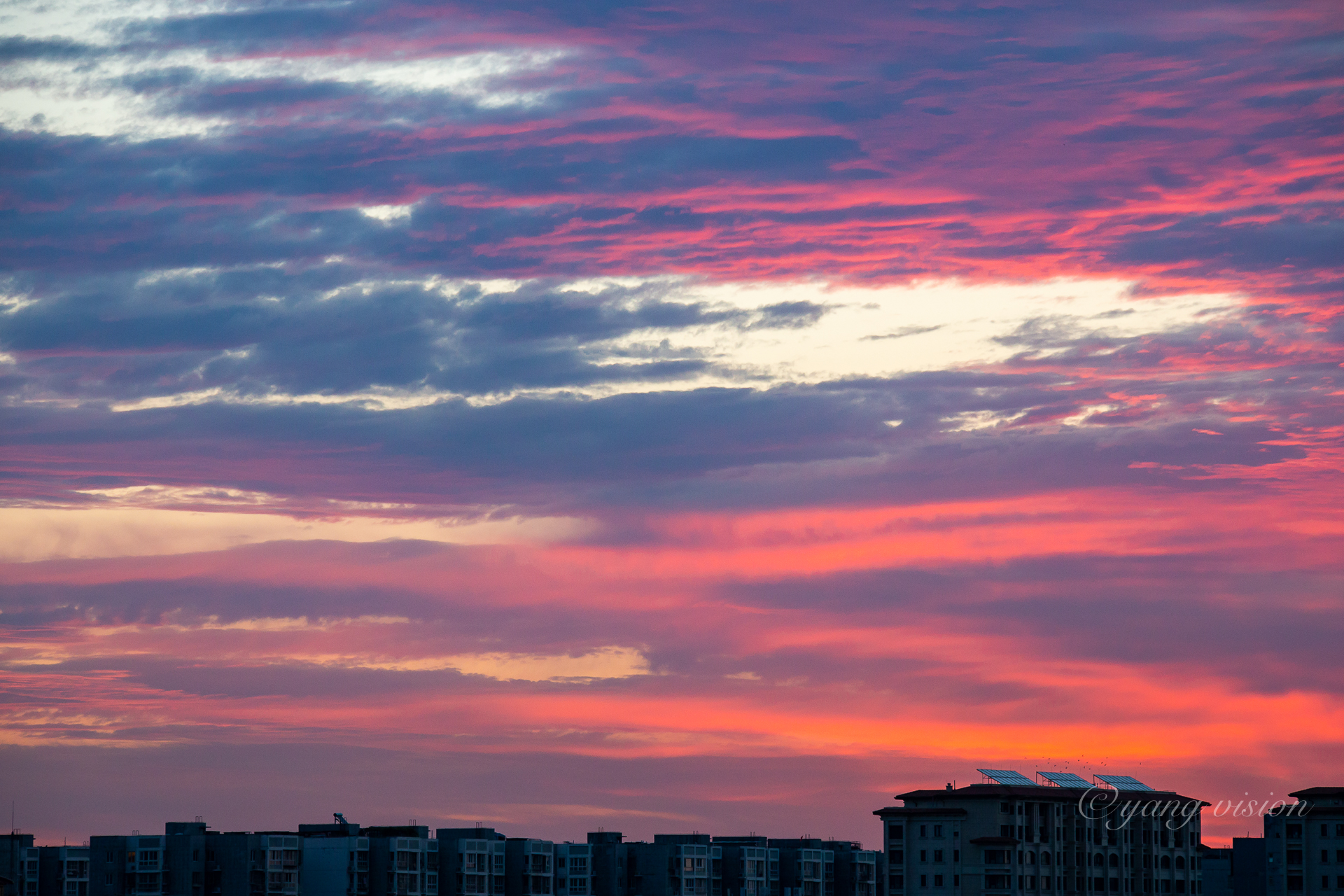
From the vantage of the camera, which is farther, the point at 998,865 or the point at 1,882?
the point at 998,865

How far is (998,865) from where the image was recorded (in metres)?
200

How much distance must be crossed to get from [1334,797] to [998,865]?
37.3m

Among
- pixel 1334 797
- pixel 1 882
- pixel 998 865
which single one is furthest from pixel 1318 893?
pixel 1 882

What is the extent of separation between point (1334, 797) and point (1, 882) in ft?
464

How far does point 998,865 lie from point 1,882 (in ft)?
345

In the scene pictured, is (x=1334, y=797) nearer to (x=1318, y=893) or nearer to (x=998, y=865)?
(x=1318, y=893)

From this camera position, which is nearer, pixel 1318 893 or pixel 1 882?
pixel 1 882

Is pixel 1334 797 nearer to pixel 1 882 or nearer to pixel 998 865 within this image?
pixel 998 865

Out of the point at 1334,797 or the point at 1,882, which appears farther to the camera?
the point at 1334,797

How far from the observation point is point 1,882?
187 meters

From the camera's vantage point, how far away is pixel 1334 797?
198750mm

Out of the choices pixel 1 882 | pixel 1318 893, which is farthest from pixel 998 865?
pixel 1 882

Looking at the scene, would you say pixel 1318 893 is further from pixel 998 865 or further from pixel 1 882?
pixel 1 882

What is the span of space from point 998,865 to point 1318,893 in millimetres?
35051
